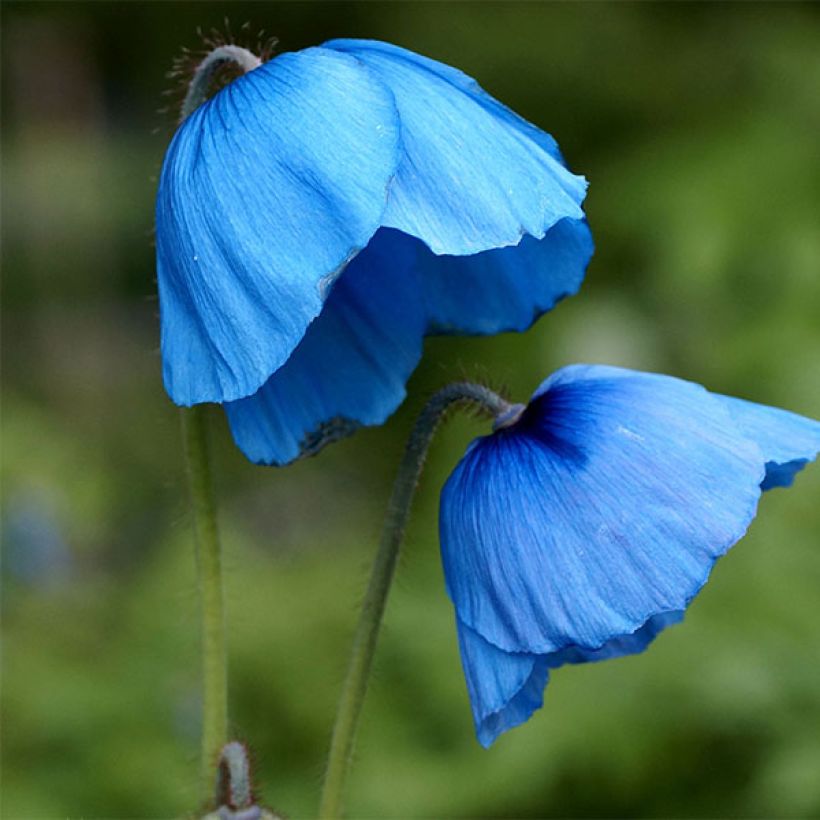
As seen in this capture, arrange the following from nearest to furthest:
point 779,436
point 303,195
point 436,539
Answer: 1. point 303,195
2. point 779,436
3. point 436,539

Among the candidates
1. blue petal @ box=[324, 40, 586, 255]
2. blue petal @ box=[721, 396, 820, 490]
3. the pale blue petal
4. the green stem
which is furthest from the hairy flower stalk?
blue petal @ box=[721, 396, 820, 490]

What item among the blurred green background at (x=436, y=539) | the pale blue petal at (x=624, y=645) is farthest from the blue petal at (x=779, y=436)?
the blurred green background at (x=436, y=539)

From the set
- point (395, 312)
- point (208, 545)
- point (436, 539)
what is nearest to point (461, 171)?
point (395, 312)

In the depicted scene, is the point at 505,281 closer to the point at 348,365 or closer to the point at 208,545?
the point at 348,365

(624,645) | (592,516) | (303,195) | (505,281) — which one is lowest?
(624,645)

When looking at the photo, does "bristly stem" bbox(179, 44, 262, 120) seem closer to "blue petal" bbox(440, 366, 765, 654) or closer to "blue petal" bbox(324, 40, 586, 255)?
"blue petal" bbox(324, 40, 586, 255)

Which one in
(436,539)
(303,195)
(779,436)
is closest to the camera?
(303,195)
